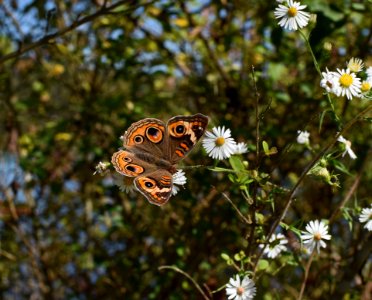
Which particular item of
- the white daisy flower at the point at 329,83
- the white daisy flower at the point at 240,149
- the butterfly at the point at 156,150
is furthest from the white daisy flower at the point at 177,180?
the white daisy flower at the point at 329,83

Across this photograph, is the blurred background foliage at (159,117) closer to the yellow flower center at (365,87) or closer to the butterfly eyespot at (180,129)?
the butterfly eyespot at (180,129)

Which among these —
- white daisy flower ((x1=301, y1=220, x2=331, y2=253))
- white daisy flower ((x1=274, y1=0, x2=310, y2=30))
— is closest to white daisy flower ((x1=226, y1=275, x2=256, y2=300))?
white daisy flower ((x1=301, y1=220, x2=331, y2=253))

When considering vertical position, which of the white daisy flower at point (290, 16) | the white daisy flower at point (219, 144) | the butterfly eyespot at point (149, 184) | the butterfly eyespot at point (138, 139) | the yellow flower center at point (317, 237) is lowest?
the butterfly eyespot at point (149, 184)

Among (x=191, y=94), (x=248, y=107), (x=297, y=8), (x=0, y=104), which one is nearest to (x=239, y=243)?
(x=248, y=107)

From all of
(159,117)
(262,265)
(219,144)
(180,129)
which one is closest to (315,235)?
(262,265)

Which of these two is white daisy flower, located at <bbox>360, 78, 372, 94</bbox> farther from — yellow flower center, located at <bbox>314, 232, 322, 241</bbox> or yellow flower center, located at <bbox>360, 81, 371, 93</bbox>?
yellow flower center, located at <bbox>314, 232, 322, 241</bbox>

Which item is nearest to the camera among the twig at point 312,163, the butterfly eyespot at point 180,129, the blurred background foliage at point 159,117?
the twig at point 312,163

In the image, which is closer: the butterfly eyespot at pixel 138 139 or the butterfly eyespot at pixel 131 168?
the butterfly eyespot at pixel 131 168
